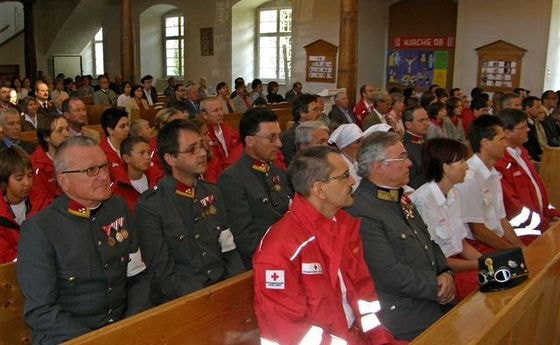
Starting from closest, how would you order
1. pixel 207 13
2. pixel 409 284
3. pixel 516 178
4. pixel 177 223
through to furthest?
pixel 409 284
pixel 177 223
pixel 516 178
pixel 207 13

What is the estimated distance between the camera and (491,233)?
11.1 ft

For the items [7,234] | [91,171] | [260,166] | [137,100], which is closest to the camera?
[91,171]

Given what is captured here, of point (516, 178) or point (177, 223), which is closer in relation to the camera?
point (177, 223)

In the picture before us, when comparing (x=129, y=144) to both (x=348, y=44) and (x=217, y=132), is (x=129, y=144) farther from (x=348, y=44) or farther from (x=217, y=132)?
(x=348, y=44)

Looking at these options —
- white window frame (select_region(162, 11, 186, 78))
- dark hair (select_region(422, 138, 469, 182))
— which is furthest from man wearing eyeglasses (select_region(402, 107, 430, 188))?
white window frame (select_region(162, 11, 186, 78))

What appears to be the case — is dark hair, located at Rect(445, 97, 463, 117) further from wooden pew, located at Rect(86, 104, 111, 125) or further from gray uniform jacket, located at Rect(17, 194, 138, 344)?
gray uniform jacket, located at Rect(17, 194, 138, 344)

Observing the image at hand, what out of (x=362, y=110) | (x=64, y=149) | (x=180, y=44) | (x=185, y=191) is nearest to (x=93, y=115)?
(x=362, y=110)

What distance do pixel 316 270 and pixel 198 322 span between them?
464 millimetres

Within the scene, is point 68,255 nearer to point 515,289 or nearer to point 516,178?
point 515,289

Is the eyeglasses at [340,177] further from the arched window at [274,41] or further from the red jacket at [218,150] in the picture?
the arched window at [274,41]

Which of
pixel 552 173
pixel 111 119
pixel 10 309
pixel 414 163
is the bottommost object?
pixel 10 309

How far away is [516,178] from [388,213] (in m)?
1.96

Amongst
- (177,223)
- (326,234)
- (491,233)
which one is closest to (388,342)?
(326,234)

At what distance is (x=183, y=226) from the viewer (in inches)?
102
